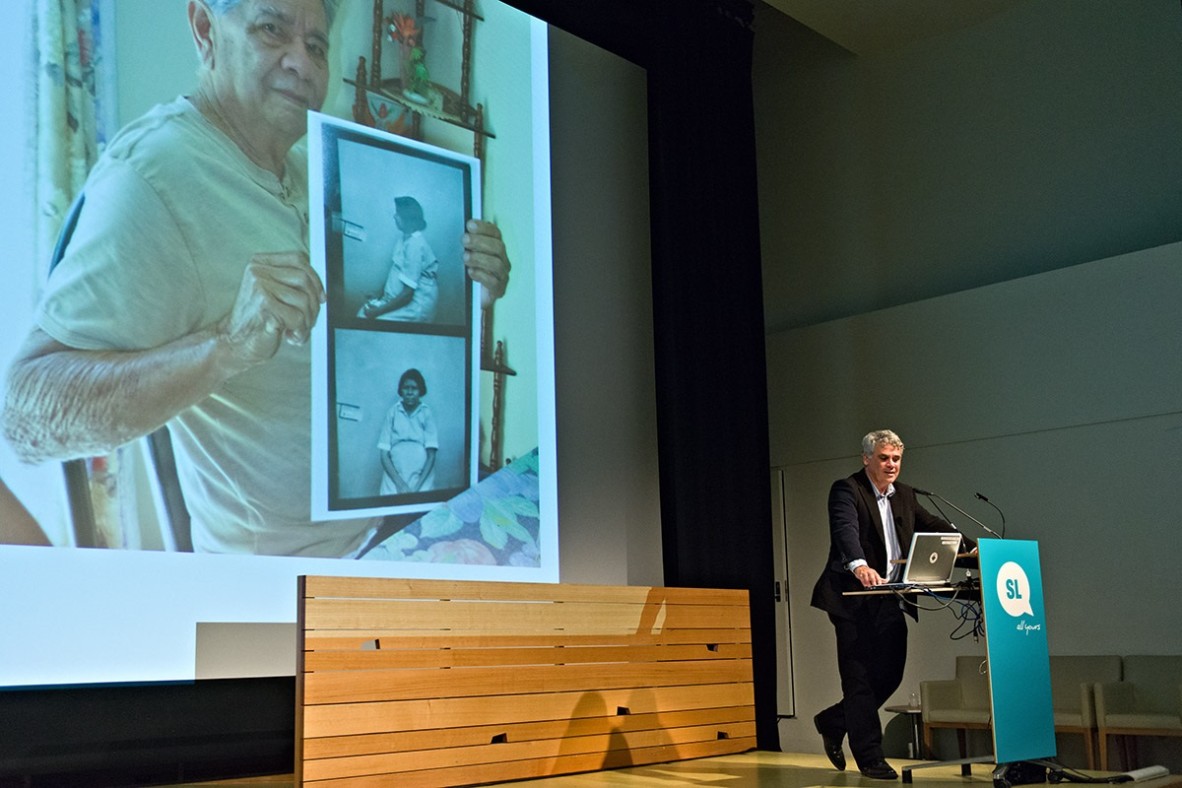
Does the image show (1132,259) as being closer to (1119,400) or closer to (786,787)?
(1119,400)

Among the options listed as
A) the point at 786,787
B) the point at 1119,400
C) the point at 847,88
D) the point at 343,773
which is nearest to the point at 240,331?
the point at 343,773

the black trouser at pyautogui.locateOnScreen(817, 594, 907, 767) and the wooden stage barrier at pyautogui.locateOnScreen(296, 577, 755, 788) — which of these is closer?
the wooden stage barrier at pyautogui.locateOnScreen(296, 577, 755, 788)

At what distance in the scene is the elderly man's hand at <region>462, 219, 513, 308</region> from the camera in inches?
229

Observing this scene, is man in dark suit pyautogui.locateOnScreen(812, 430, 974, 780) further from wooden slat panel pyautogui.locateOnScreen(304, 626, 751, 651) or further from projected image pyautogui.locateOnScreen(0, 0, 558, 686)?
projected image pyautogui.locateOnScreen(0, 0, 558, 686)

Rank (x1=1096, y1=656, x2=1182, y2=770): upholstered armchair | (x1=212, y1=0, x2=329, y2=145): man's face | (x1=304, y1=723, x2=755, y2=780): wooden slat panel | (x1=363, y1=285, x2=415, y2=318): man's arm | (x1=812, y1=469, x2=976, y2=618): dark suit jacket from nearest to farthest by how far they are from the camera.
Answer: (x1=304, y1=723, x2=755, y2=780): wooden slat panel < (x1=812, y1=469, x2=976, y2=618): dark suit jacket < (x1=212, y1=0, x2=329, y2=145): man's face < (x1=363, y1=285, x2=415, y2=318): man's arm < (x1=1096, y1=656, x2=1182, y2=770): upholstered armchair

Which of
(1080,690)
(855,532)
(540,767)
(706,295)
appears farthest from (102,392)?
(1080,690)

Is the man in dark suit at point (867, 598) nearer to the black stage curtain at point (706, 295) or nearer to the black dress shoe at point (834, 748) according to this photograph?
the black dress shoe at point (834, 748)

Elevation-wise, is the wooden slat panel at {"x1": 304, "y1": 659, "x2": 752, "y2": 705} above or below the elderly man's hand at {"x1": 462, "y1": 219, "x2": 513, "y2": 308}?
below

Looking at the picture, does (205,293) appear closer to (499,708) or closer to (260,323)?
(260,323)

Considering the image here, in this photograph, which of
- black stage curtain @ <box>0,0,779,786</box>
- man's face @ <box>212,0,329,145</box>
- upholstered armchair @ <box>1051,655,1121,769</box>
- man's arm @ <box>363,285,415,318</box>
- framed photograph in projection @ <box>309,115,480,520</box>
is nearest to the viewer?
man's face @ <box>212,0,329,145</box>

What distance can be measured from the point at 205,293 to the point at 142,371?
421mm

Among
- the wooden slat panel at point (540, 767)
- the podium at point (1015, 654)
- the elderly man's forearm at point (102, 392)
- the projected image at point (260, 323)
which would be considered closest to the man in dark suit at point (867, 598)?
the podium at point (1015, 654)

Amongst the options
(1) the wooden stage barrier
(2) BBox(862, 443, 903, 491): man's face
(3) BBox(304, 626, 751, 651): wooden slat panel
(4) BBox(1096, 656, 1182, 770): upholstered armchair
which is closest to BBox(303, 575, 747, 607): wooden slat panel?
(1) the wooden stage barrier

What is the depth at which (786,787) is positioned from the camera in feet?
15.5
